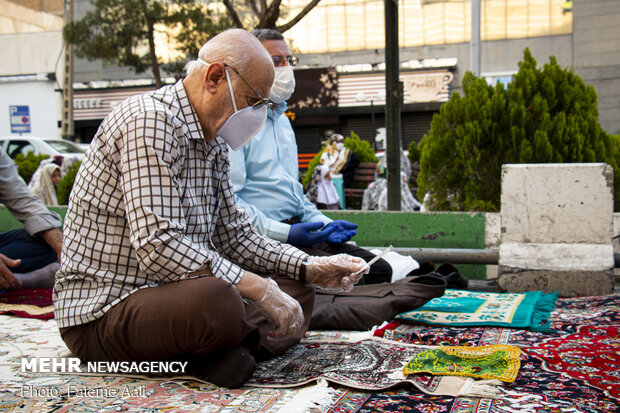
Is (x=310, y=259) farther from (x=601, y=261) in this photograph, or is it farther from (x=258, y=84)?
(x=601, y=261)

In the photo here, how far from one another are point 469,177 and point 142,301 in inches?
186

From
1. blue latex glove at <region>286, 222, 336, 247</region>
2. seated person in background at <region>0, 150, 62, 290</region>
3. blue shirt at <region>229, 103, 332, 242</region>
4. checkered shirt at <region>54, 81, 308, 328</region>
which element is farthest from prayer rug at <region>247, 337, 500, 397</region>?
seated person in background at <region>0, 150, 62, 290</region>

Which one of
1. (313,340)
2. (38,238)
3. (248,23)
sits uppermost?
(248,23)

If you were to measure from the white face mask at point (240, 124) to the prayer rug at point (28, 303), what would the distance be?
1.97 metres

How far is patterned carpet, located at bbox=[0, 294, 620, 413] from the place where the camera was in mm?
2314

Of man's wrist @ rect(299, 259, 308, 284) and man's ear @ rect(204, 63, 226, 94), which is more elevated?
man's ear @ rect(204, 63, 226, 94)

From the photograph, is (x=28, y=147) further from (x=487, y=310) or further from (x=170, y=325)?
(x=170, y=325)

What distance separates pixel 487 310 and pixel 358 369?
1.61 metres

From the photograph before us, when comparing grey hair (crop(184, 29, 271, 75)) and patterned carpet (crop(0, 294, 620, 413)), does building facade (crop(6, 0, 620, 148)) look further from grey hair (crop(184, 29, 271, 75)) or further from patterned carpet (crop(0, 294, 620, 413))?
grey hair (crop(184, 29, 271, 75))

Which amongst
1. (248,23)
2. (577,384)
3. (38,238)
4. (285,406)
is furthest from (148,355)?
(248,23)

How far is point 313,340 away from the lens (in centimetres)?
338

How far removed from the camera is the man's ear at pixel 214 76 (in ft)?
8.63

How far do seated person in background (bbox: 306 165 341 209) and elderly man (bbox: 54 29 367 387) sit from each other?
9705 millimetres

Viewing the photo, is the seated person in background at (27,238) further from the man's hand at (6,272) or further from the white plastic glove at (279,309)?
the white plastic glove at (279,309)
